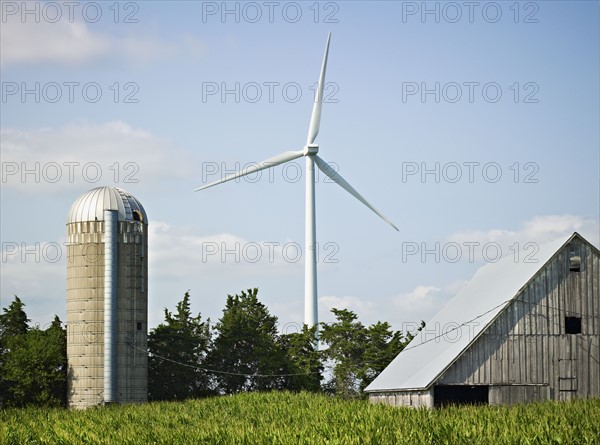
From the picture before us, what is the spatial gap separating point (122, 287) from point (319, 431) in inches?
1451

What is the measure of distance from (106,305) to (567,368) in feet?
110

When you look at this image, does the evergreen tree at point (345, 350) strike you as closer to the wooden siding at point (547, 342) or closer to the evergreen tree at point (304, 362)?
the evergreen tree at point (304, 362)

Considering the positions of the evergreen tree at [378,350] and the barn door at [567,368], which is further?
the evergreen tree at [378,350]

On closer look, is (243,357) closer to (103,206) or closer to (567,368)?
(103,206)

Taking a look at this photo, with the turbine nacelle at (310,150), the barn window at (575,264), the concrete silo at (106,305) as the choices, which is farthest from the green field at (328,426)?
the turbine nacelle at (310,150)

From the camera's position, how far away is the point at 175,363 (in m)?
72.7

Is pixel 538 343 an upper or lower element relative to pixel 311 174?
lower

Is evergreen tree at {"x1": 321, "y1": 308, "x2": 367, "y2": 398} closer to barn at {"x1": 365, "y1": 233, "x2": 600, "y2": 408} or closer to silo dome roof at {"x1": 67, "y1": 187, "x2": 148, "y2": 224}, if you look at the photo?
silo dome roof at {"x1": 67, "y1": 187, "x2": 148, "y2": 224}

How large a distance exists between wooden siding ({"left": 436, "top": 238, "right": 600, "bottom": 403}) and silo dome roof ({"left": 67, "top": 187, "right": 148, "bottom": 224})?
33.4 metres

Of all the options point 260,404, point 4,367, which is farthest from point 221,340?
point 260,404

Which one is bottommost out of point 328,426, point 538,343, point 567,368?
point 328,426

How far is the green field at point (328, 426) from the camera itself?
28.1 meters

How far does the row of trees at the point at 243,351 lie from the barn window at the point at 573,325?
3187 cm

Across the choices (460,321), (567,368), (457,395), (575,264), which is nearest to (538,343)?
(567,368)
